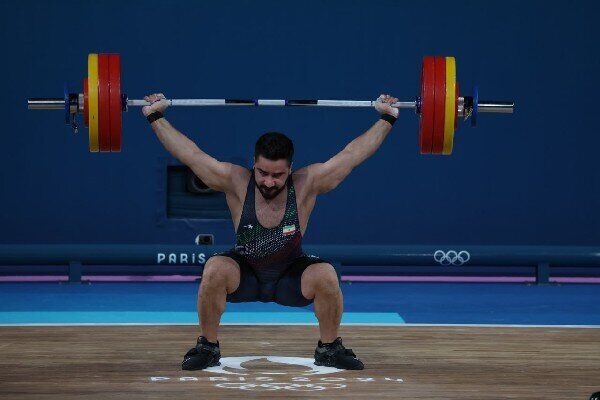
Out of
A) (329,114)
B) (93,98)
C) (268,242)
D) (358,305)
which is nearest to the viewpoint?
(268,242)

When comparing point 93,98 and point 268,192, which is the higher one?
point 93,98

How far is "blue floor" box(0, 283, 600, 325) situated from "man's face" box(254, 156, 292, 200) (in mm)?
2015

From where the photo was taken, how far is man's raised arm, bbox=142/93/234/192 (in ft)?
13.4

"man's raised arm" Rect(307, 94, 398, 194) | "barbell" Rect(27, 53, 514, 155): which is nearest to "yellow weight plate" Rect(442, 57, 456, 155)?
"barbell" Rect(27, 53, 514, 155)

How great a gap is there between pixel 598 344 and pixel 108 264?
14.0 ft

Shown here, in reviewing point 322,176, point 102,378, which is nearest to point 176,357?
point 102,378

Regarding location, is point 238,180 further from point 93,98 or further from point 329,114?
point 329,114

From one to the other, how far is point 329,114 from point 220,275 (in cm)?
441

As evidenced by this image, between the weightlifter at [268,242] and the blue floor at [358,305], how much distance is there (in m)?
1.83

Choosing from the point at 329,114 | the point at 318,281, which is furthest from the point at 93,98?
the point at 329,114

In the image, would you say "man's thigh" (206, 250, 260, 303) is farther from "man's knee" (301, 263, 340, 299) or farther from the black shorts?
"man's knee" (301, 263, 340, 299)

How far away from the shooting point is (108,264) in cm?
780

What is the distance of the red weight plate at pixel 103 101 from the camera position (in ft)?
13.7

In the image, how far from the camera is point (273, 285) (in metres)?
4.08
